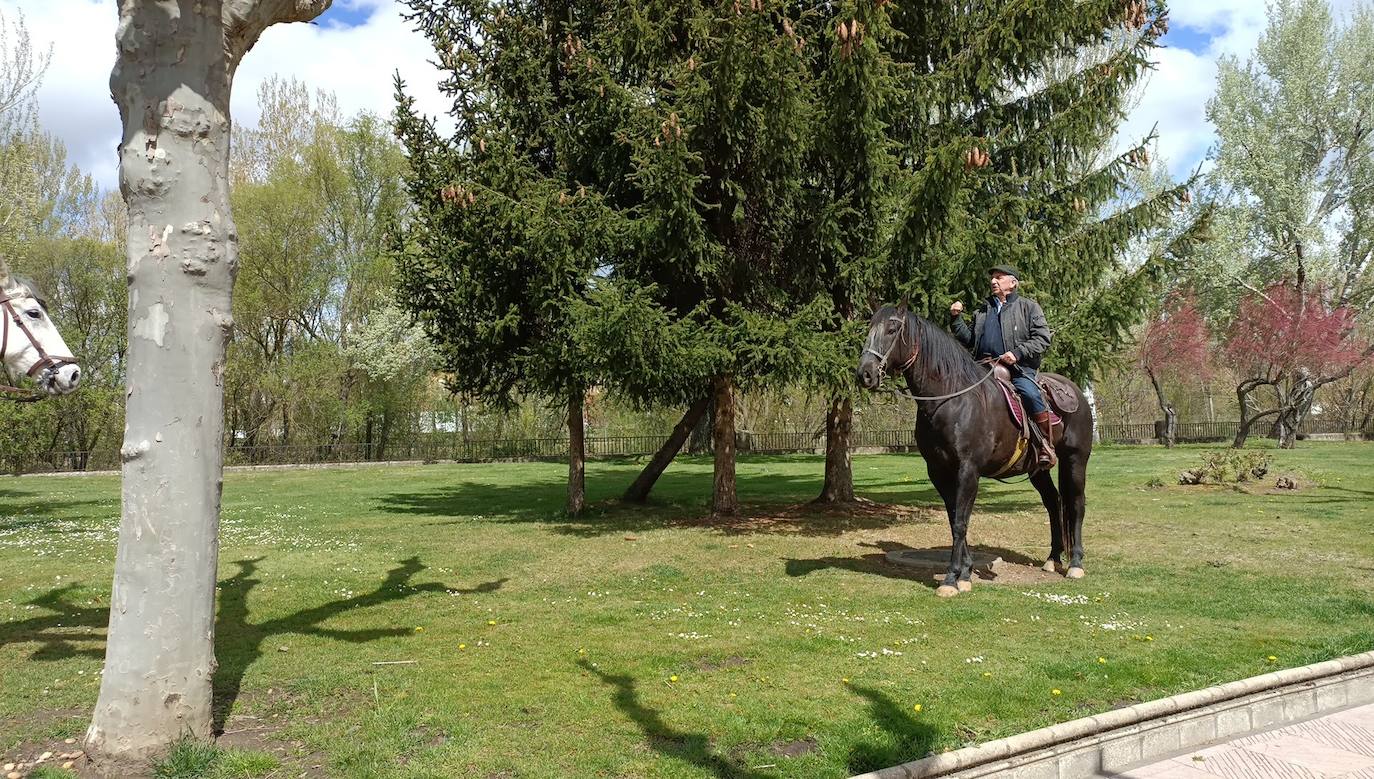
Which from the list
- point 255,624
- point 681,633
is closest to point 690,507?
point 681,633

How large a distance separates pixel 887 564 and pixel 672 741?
21.1ft

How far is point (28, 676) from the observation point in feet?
19.9

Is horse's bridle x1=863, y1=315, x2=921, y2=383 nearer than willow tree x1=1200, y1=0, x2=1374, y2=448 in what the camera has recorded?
Yes

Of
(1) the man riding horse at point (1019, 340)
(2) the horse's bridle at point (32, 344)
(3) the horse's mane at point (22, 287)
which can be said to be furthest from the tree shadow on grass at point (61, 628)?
(1) the man riding horse at point (1019, 340)

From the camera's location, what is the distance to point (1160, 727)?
15.8 ft

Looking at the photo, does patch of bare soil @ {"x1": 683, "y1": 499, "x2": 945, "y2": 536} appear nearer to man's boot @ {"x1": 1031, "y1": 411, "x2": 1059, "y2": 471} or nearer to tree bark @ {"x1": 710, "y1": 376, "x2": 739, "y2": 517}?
tree bark @ {"x1": 710, "y1": 376, "x2": 739, "y2": 517}

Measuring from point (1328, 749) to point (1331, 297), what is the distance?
42.7 meters

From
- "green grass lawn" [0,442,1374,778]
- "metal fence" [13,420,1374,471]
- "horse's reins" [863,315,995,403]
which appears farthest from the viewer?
"metal fence" [13,420,1374,471]

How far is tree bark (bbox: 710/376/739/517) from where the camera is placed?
1522 centimetres

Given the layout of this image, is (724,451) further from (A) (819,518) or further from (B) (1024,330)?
(B) (1024,330)

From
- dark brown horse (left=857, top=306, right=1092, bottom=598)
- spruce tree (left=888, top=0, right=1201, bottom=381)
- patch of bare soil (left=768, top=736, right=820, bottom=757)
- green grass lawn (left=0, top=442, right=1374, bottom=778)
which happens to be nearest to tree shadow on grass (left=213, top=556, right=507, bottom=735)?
green grass lawn (left=0, top=442, right=1374, bottom=778)

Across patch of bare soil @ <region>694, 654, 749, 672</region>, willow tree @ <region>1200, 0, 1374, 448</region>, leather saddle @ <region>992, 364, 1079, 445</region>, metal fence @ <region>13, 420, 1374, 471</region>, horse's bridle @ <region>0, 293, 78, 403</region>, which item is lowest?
patch of bare soil @ <region>694, 654, 749, 672</region>

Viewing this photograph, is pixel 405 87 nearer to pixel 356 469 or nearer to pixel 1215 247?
pixel 356 469

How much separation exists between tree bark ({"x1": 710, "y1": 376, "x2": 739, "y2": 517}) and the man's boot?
6.63 metres
